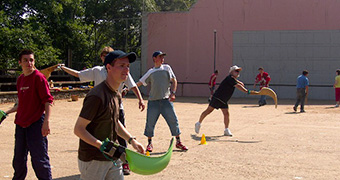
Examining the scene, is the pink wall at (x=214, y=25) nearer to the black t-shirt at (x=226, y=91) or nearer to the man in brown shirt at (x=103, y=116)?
the black t-shirt at (x=226, y=91)

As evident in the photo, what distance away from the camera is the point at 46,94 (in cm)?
576

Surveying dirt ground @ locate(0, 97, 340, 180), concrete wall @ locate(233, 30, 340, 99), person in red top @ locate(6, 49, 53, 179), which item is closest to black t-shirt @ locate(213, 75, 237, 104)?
dirt ground @ locate(0, 97, 340, 180)

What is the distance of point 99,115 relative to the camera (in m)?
4.09

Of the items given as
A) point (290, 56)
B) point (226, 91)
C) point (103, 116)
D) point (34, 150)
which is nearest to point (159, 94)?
point (226, 91)

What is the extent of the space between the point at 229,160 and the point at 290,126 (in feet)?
19.1

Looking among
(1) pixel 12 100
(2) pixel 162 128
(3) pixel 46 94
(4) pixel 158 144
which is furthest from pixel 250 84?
(3) pixel 46 94

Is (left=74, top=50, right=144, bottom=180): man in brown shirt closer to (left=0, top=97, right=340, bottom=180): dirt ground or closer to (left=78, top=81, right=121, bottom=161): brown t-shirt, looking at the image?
(left=78, top=81, right=121, bottom=161): brown t-shirt

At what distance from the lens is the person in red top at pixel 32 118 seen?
5.72 meters

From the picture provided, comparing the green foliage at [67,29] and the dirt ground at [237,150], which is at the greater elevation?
the green foliage at [67,29]

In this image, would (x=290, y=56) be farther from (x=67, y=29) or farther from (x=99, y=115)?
(x=99, y=115)

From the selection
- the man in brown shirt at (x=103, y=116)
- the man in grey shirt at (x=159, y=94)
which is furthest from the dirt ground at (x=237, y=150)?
the man in brown shirt at (x=103, y=116)

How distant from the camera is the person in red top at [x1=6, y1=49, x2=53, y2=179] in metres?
5.72

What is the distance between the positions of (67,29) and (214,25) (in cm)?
911

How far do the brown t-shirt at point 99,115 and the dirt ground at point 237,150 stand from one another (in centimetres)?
292
